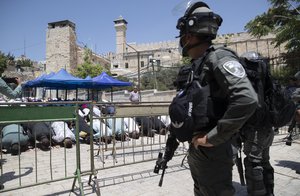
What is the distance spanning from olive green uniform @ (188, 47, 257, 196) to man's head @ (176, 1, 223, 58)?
6.2 inches

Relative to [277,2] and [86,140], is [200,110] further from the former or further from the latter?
[277,2]

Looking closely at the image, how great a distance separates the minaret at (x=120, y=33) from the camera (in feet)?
233

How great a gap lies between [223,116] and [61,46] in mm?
59641

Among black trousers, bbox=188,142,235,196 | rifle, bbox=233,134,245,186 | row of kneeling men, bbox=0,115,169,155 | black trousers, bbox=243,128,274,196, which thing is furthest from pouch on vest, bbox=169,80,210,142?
row of kneeling men, bbox=0,115,169,155

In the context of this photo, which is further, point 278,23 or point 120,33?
point 120,33

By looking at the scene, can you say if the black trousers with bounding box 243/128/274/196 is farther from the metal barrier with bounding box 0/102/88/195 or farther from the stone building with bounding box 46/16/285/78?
the stone building with bounding box 46/16/285/78

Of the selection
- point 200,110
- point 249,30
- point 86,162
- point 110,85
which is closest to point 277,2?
point 249,30

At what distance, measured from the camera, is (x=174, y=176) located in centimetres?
472

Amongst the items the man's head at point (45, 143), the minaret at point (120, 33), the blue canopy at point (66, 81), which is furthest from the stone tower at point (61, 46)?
Answer: the man's head at point (45, 143)

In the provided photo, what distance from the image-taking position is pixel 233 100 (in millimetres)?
1668

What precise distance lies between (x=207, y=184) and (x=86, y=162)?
4.44 m

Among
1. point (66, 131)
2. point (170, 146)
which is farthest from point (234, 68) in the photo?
point (66, 131)

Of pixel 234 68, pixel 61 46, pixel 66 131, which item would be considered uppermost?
pixel 61 46

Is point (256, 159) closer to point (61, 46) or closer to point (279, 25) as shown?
point (279, 25)
